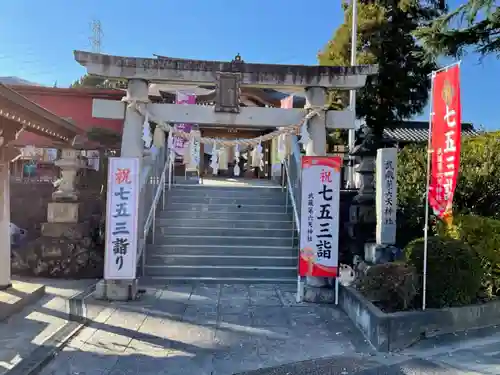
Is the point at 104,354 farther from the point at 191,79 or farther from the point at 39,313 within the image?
the point at 191,79

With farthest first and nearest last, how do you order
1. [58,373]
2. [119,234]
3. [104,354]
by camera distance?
[119,234] → [104,354] → [58,373]

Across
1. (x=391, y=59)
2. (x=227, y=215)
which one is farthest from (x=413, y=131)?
(x=227, y=215)

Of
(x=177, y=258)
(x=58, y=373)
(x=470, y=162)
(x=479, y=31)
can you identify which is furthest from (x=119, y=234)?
(x=479, y=31)

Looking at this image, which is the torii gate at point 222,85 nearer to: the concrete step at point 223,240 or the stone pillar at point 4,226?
the stone pillar at point 4,226

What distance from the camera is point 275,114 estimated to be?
838 cm

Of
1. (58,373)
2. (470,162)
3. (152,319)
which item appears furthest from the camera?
(470,162)

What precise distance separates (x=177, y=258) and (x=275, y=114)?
3.89 meters

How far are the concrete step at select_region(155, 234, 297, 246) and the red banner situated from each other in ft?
15.3

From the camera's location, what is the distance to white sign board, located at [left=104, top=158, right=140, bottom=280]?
751 centimetres

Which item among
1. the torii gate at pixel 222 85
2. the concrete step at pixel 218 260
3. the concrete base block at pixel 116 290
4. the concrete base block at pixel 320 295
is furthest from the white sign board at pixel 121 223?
the concrete base block at pixel 320 295

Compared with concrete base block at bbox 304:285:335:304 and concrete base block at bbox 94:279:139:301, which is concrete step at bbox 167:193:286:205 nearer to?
concrete base block at bbox 94:279:139:301

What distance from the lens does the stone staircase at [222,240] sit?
943cm

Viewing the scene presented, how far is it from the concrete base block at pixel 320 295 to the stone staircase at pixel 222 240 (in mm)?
1553

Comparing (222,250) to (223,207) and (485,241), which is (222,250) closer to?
(223,207)
